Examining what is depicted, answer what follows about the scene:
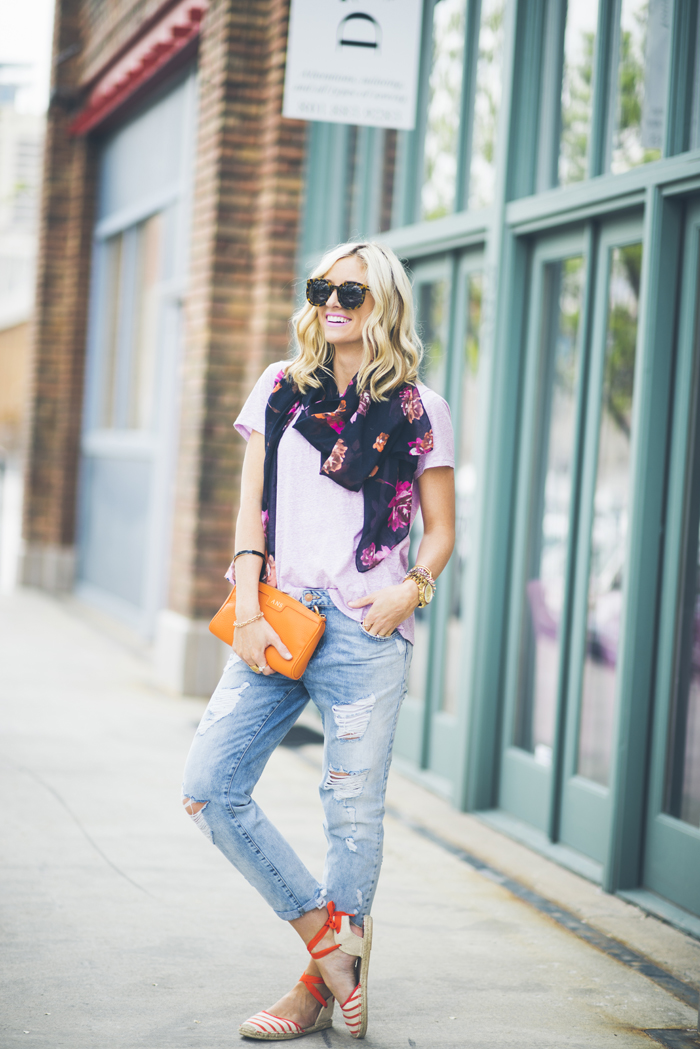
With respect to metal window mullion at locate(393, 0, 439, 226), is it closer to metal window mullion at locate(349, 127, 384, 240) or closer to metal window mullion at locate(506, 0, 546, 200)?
metal window mullion at locate(349, 127, 384, 240)

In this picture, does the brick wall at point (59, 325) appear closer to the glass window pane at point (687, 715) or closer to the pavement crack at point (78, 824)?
the pavement crack at point (78, 824)

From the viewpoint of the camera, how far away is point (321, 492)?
2787 millimetres

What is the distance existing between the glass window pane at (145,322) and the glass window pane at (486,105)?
4.69 meters

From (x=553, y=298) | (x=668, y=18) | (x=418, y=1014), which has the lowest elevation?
(x=418, y=1014)

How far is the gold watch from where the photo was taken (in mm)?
2805

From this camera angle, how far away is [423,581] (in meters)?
2.82

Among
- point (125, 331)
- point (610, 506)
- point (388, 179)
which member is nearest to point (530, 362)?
point (610, 506)

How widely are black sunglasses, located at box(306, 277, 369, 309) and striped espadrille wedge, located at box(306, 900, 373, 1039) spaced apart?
1.46 meters

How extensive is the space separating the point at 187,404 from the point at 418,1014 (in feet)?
16.3

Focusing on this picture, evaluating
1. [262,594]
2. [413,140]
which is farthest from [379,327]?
[413,140]

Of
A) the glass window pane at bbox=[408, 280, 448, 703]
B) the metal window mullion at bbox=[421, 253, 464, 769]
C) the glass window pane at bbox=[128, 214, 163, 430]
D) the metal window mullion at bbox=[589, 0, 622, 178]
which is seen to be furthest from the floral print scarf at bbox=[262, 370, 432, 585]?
the glass window pane at bbox=[128, 214, 163, 430]

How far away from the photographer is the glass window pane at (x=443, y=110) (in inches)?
227

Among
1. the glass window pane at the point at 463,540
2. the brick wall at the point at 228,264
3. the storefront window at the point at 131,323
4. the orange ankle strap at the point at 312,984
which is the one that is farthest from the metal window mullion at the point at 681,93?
the storefront window at the point at 131,323

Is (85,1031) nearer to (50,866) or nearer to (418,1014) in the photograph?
(418,1014)
